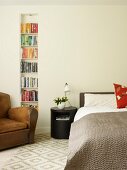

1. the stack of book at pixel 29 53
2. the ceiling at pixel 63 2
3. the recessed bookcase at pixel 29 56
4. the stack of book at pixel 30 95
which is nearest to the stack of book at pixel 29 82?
the recessed bookcase at pixel 29 56

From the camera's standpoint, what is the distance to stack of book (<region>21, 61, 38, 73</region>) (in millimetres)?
5180

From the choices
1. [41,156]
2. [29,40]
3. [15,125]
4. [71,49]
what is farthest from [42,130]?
[29,40]

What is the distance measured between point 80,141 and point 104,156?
0.29m

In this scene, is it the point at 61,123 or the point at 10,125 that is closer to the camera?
the point at 10,125

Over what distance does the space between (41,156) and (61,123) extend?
1.02 metres

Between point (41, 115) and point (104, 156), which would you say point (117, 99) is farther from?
point (104, 156)

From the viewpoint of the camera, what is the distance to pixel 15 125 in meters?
4.21

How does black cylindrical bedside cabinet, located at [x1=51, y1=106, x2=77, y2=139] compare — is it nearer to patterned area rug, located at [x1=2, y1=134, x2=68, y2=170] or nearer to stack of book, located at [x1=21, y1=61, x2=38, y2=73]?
patterned area rug, located at [x1=2, y1=134, x2=68, y2=170]

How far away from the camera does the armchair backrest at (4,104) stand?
188 inches

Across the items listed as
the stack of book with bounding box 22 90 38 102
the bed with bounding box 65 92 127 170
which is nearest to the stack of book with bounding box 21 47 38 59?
the stack of book with bounding box 22 90 38 102

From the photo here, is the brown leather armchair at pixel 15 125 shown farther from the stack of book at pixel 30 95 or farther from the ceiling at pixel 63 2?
the ceiling at pixel 63 2

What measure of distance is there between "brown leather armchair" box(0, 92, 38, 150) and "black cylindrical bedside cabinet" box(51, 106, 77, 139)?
459 millimetres

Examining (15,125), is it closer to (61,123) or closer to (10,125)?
(10,125)

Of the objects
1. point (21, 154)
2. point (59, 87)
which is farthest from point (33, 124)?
point (59, 87)
